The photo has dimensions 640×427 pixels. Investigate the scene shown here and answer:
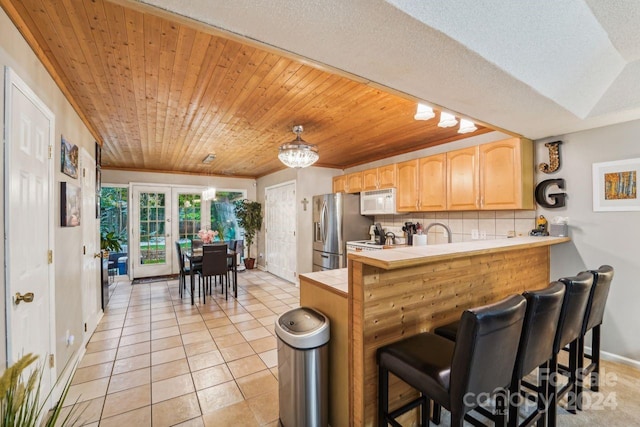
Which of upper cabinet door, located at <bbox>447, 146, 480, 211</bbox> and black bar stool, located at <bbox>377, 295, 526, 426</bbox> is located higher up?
upper cabinet door, located at <bbox>447, 146, 480, 211</bbox>

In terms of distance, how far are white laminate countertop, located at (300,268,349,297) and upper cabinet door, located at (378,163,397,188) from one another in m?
2.38

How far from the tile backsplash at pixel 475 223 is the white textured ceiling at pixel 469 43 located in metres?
1.32

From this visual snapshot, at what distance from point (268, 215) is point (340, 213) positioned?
2.55 meters

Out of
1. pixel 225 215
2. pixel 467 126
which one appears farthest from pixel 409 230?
pixel 225 215

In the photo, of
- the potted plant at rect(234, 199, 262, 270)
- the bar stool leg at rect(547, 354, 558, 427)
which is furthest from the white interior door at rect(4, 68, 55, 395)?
the potted plant at rect(234, 199, 262, 270)

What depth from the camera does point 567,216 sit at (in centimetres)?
276

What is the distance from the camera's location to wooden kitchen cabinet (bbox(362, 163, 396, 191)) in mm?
4305

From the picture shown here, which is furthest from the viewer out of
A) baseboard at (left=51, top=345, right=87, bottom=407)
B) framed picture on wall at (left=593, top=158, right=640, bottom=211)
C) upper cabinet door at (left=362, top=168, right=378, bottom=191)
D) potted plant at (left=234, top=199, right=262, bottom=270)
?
potted plant at (left=234, top=199, right=262, bottom=270)

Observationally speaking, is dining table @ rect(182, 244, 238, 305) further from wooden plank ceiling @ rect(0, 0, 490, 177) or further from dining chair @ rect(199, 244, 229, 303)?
wooden plank ceiling @ rect(0, 0, 490, 177)

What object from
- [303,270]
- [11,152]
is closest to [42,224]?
[11,152]

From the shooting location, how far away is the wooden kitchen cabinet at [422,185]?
3.61 meters

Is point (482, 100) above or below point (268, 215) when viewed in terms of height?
above

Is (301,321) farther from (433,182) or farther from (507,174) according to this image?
(433,182)

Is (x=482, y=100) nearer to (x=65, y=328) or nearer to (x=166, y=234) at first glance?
(x=65, y=328)
